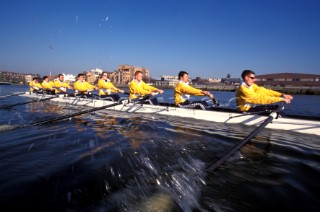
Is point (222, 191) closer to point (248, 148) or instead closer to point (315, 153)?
point (248, 148)

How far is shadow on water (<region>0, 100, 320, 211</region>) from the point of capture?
9.39ft

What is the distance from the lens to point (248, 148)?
5465 millimetres

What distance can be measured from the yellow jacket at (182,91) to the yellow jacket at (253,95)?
1799 mm

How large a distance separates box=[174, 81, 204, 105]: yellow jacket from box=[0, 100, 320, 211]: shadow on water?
11.6ft

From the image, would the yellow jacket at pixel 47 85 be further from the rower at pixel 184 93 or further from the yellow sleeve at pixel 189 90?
the yellow sleeve at pixel 189 90

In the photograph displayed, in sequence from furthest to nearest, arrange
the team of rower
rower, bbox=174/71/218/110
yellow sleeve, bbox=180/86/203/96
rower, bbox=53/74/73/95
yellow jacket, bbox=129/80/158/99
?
rower, bbox=53/74/73/95 → yellow jacket, bbox=129/80/158/99 → rower, bbox=174/71/218/110 → yellow sleeve, bbox=180/86/203/96 → the team of rower

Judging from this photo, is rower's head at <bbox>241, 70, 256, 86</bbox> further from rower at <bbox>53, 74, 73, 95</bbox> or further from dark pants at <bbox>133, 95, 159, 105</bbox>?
rower at <bbox>53, 74, 73, 95</bbox>

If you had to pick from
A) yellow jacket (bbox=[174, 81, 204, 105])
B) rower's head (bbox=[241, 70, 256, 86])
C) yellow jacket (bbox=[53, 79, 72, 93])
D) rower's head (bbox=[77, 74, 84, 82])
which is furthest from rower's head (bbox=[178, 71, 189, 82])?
yellow jacket (bbox=[53, 79, 72, 93])

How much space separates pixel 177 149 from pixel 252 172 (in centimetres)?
184

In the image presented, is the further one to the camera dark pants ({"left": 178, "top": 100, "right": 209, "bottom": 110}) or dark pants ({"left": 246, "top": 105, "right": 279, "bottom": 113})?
dark pants ({"left": 178, "top": 100, "right": 209, "bottom": 110})

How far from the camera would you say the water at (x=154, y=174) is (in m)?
2.86

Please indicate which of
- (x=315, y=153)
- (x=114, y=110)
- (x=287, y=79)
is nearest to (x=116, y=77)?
(x=287, y=79)

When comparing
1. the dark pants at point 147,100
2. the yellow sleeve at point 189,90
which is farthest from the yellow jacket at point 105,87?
the yellow sleeve at point 189,90

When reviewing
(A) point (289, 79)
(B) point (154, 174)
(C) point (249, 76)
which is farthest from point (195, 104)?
(A) point (289, 79)
